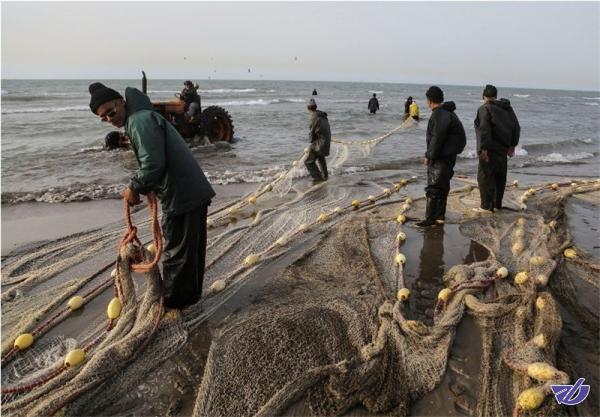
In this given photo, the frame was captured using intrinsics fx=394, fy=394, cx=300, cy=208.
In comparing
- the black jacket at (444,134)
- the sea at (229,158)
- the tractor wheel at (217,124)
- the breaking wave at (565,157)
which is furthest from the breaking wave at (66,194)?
the breaking wave at (565,157)

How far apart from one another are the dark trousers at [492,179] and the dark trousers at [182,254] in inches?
177

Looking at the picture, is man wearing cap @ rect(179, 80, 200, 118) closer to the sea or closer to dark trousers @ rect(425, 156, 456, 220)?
the sea

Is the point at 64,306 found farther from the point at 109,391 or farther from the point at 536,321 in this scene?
the point at 536,321

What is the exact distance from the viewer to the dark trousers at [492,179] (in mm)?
5867

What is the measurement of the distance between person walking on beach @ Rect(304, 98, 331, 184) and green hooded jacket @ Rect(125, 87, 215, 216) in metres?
5.56

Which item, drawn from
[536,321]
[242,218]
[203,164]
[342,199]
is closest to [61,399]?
[536,321]

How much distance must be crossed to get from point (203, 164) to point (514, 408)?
1012 cm

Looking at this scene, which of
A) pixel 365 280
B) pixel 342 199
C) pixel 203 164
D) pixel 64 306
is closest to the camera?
pixel 64 306

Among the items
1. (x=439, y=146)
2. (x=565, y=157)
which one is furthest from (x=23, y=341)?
(x=565, y=157)

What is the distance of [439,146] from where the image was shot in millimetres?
5344

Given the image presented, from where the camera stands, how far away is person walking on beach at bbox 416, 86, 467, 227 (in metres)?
5.25

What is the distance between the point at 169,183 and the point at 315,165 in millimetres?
6237

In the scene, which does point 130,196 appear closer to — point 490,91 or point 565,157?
point 490,91

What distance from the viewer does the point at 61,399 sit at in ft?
7.75
